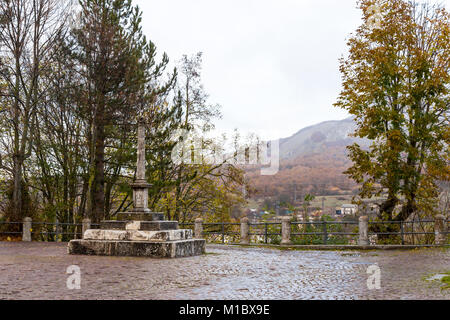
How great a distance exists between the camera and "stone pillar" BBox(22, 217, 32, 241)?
77.8 feet

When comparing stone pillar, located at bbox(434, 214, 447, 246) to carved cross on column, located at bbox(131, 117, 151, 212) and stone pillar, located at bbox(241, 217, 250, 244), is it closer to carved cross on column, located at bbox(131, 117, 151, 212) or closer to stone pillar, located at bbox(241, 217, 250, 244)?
stone pillar, located at bbox(241, 217, 250, 244)

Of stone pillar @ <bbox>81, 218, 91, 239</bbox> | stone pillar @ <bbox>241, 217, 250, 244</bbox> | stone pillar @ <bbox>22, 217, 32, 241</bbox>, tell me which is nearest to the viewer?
stone pillar @ <bbox>241, 217, 250, 244</bbox>

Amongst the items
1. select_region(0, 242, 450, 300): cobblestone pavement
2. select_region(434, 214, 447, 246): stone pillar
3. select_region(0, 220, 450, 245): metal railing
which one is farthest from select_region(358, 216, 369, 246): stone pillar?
select_region(0, 242, 450, 300): cobblestone pavement

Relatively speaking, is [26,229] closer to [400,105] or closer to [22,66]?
[22,66]

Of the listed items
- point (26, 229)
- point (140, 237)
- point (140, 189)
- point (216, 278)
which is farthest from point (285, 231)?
point (26, 229)

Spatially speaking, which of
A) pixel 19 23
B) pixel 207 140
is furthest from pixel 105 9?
pixel 207 140

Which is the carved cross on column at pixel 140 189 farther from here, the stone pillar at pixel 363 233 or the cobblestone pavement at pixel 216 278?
the stone pillar at pixel 363 233

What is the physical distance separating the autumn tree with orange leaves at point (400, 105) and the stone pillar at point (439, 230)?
1.08 meters

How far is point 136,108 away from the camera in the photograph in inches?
963

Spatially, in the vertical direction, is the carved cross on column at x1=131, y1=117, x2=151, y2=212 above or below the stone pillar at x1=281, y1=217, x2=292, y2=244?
above

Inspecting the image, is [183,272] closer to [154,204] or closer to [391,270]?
[391,270]

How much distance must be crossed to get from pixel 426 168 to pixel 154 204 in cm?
1528

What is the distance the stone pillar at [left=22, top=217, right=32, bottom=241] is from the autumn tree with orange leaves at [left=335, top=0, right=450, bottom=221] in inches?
636

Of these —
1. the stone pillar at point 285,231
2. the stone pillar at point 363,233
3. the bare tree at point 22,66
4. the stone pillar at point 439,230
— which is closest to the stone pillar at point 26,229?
the bare tree at point 22,66
